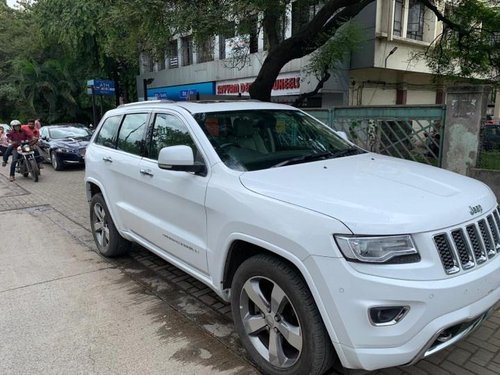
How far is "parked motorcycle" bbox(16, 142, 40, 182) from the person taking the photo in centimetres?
1188

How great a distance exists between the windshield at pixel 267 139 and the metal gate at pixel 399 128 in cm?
366

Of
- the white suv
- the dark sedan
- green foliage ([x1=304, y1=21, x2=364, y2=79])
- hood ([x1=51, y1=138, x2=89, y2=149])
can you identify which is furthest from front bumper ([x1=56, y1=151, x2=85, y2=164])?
the white suv

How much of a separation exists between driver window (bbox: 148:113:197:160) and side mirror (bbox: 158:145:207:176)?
0.80 feet

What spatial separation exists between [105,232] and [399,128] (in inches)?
203

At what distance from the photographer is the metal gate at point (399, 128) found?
713 centimetres

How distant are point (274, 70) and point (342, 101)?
29.2 feet

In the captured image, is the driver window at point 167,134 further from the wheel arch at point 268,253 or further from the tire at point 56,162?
the tire at point 56,162

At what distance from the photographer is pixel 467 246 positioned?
246cm

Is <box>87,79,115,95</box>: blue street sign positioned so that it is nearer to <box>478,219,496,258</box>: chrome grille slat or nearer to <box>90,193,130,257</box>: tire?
<box>90,193,130,257</box>: tire

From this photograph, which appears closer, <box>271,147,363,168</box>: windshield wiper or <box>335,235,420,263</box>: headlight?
<box>335,235,420,263</box>: headlight

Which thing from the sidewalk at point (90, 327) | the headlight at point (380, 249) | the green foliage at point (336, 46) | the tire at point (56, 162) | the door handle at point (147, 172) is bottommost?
the sidewalk at point (90, 327)

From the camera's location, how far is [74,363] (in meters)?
3.11

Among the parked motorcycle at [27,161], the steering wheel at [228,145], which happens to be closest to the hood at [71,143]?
the parked motorcycle at [27,161]

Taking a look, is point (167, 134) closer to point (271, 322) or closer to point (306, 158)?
point (306, 158)
